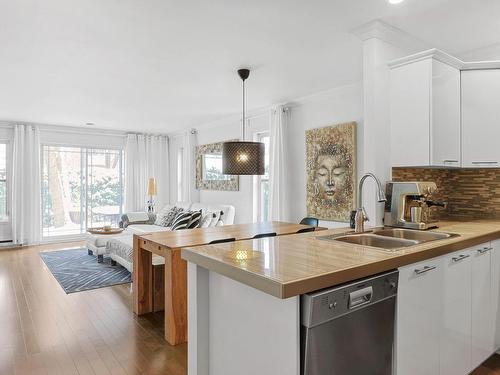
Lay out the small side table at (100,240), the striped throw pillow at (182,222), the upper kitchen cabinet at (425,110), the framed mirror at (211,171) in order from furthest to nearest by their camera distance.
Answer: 1. the framed mirror at (211,171)
2. the striped throw pillow at (182,222)
3. the small side table at (100,240)
4. the upper kitchen cabinet at (425,110)

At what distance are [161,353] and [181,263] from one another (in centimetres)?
68

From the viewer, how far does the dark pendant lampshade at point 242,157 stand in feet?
11.4

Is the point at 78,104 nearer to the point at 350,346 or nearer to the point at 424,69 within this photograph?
the point at 424,69

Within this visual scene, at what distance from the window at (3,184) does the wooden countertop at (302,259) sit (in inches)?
265

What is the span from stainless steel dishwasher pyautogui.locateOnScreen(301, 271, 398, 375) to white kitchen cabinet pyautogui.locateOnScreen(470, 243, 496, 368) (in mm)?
946

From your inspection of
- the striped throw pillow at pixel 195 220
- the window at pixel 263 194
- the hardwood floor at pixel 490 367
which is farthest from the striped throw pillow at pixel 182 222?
the hardwood floor at pixel 490 367

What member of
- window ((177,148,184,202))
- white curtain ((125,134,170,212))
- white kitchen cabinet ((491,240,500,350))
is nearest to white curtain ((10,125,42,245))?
white curtain ((125,134,170,212))

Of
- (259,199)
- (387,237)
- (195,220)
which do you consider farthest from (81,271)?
(387,237)

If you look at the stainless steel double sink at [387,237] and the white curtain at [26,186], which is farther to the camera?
the white curtain at [26,186]

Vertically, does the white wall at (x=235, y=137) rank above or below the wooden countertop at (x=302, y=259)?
above

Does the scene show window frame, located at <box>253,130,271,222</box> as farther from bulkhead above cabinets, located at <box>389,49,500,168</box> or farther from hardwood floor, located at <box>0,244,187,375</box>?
bulkhead above cabinets, located at <box>389,49,500,168</box>

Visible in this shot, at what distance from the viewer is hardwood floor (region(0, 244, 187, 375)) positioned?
2.41 meters

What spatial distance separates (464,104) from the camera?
2.80 metres

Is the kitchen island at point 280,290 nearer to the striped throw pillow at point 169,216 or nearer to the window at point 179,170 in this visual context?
the striped throw pillow at point 169,216
